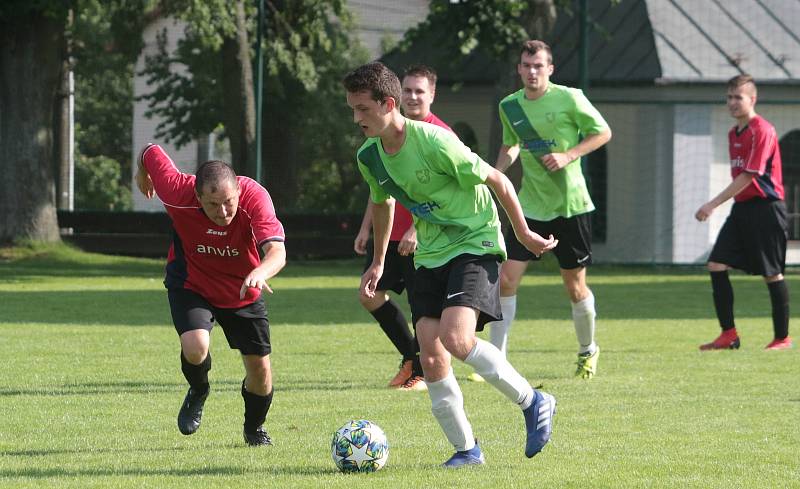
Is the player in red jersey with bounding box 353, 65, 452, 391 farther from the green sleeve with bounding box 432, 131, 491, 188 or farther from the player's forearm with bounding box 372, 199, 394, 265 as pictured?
the green sleeve with bounding box 432, 131, 491, 188

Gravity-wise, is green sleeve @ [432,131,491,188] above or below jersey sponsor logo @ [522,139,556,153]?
above

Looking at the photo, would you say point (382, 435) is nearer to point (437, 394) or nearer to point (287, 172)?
point (437, 394)

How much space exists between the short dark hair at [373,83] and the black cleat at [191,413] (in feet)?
6.19

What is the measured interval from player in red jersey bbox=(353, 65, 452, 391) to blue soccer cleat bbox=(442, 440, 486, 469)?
2.35 metres

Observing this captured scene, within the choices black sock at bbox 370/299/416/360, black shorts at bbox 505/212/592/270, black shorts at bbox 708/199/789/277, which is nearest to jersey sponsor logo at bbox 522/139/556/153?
black shorts at bbox 505/212/592/270

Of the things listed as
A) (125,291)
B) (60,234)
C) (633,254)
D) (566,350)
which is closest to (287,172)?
(60,234)

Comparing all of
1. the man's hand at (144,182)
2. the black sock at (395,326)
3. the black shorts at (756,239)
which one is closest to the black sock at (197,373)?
the man's hand at (144,182)

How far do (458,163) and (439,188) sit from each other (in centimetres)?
17

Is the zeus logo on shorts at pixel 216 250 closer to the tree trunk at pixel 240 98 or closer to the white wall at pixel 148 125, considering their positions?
the tree trunk at pixel 240 98

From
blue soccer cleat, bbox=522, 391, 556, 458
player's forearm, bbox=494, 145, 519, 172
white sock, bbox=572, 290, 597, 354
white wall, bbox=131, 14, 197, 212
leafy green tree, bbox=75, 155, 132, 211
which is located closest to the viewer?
blue soccer cleat, bbox=522, 391, 556, 458

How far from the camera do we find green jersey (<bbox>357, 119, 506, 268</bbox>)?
20.4ft

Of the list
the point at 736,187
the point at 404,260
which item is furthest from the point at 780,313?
the point at 404,260

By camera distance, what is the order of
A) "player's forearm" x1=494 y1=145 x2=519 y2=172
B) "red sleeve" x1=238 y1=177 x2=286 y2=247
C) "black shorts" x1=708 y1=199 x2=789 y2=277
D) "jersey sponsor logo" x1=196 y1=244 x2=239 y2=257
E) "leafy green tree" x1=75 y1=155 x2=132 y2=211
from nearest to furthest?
"red sleeve" x1=238 y1=177 x2=286 y2=247 < "jersey sponsor logo" x1=196 y1=244 x2=239 y2=257 < "player's forearm" x1=494 y1=145 x2=519 y2=172 < "black shorts" x1=708 y1=199 x2=789 y2=277 < "leafy green tree" x1=75 y1=155 x2=132 y2=211

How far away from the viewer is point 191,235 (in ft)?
22.2
